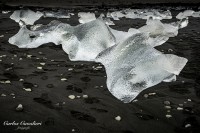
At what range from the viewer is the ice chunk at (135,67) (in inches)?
151

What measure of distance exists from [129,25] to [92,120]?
4312 millimetres

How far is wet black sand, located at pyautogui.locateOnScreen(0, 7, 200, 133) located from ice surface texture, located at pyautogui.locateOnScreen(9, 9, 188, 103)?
15cm

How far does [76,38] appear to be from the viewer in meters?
5.23

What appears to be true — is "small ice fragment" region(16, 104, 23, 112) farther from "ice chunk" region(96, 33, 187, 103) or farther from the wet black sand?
"ice chunk" region(96, 33, 187, 103)

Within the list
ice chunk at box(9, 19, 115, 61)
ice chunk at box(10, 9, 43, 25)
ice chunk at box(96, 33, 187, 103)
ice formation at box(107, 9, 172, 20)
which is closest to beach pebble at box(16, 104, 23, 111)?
ice chunk at box(96, 33, 187, 103)

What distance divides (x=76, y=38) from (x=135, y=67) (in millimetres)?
1550

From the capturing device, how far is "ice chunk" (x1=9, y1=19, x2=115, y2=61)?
503cm

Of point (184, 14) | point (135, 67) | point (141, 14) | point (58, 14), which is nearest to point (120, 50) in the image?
point (135, 67)

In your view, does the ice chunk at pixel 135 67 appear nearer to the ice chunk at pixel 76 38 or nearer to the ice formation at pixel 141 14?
the ice chunk at pixel 76 38

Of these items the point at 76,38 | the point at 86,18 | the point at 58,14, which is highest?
the point at 76,38

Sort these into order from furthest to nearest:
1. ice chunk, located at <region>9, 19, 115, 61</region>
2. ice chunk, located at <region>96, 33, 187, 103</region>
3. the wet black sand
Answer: ice chunk, located at <region>9, 19, 115, 61</region> < ice chunk, located at <region>96, 33, 187, 103</region> < the wet black sand

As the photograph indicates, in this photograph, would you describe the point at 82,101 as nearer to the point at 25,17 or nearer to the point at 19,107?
the point at 19,107

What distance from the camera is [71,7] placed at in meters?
9.19

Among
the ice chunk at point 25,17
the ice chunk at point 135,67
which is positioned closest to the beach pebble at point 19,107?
the ice chunk at point 135,67
